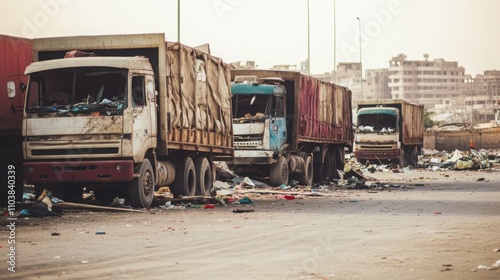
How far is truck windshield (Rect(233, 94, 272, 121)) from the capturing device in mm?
28719

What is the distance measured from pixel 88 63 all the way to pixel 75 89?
1.78 ft

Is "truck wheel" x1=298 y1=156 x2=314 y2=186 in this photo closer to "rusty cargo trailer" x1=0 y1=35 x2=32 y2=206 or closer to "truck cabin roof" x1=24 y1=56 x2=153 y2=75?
"rusty cargo trailer" x1=0 y1=35 x2=32 y2=206

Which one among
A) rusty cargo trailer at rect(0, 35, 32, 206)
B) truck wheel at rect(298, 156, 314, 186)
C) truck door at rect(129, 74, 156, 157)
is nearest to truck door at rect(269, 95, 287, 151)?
truck wheel at rect(298, 156, 314, 186)

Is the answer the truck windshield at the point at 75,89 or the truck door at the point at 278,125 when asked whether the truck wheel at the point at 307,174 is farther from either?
the truck windshield at the point at 75,89

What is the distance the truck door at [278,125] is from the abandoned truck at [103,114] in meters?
7.41

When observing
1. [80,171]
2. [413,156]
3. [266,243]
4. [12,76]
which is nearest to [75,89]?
[12,76]

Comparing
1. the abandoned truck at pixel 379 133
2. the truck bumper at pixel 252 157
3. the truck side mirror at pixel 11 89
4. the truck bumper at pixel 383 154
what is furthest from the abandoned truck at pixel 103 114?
the abandoned truck at pixel 379 133

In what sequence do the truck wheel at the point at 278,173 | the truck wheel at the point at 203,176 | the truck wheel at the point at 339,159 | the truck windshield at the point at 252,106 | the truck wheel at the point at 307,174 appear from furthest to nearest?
1. the truck wheel at the point at 339,159
2. the truck wheel at the point at 307,174
3. the truck wheel at the point at 278,173
4. the truck windshield at the point at 252,106
5. the truck wheel at the point at 203,176

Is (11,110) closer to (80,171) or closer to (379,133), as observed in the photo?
(80,171)

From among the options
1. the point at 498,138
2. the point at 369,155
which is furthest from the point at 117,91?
the point at 498,138

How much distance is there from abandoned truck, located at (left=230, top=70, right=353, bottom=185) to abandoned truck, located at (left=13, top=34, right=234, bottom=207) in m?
6.25

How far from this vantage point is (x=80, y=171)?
18953 millimetres

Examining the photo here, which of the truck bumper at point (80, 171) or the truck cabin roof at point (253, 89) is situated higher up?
the truck cabin roof at point (253, 89)

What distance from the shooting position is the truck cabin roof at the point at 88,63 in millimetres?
19375
